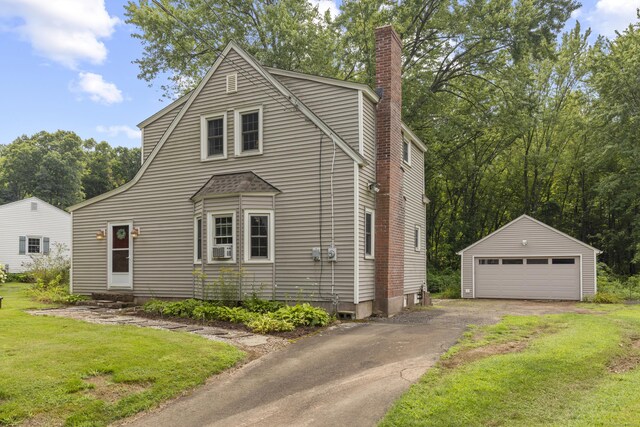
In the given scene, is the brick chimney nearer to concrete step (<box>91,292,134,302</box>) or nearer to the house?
the house

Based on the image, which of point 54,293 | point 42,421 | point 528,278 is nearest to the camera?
point 42,421

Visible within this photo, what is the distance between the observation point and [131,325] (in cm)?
1052

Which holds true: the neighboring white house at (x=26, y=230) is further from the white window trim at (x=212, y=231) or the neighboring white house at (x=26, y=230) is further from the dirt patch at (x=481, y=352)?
the dirt patch at (x=481, y=352)

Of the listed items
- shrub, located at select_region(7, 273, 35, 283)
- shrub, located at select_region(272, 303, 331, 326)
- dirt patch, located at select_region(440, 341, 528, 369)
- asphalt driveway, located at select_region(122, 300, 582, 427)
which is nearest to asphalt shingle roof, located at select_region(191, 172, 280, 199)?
shrub, located at select_region(272, 303, 331, 326)

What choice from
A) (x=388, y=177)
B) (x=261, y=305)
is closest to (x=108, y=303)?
(x=261, y=305)

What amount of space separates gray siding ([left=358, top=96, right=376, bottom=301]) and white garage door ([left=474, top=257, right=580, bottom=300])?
1126 centimetres

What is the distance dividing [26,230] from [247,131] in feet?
76.5

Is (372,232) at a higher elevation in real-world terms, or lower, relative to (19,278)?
higher

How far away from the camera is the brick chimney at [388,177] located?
44.0ft

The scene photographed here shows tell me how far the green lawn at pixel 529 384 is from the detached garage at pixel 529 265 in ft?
39.3

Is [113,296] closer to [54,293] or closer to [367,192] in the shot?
[54,293]

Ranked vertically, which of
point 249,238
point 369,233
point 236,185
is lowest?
point 249,238

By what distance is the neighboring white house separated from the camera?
2980 cm

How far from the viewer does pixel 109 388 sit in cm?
617
